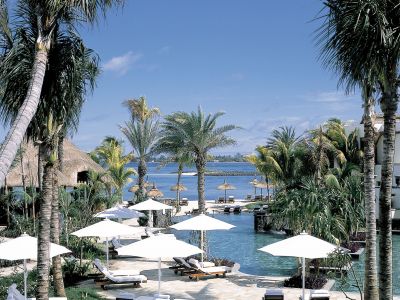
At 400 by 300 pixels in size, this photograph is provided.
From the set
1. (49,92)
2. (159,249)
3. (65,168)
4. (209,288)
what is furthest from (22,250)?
(65,168)

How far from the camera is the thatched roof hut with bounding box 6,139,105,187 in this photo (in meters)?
31.0

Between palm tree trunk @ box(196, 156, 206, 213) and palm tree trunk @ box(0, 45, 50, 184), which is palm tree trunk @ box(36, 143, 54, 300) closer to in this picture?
palm tree trunk @ box(0, 45, 50, 184)

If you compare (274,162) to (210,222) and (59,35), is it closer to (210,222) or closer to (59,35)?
(210,222)

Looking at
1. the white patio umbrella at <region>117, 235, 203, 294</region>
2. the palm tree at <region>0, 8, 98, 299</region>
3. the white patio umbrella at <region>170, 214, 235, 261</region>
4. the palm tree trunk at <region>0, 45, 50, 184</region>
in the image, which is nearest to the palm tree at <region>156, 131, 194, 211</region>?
the white patio umbrella at <region>170, 214, 235, 261</region>

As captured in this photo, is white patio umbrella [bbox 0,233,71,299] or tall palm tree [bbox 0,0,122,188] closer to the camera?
tall palm tree [bbox 0,0,122,188]

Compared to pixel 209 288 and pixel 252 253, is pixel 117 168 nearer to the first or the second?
pixel 252 253

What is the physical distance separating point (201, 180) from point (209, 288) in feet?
22.7

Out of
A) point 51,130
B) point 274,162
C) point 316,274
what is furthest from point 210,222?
point 274,162

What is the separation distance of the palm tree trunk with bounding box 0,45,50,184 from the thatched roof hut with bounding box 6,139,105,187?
65.7 ft

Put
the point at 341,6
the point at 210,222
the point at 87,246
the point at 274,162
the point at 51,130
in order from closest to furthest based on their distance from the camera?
the point at 341,6
the point at 51,130
the point at 210,222
the point at 87,246
the point at 274,162

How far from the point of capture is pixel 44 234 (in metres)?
11.3

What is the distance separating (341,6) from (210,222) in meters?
10.8

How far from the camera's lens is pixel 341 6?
8.83 m

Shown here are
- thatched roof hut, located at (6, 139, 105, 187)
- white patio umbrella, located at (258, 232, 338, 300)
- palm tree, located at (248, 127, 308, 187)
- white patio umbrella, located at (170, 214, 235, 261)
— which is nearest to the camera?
white patio umbrella, located at (258, 232, 338, 300)
